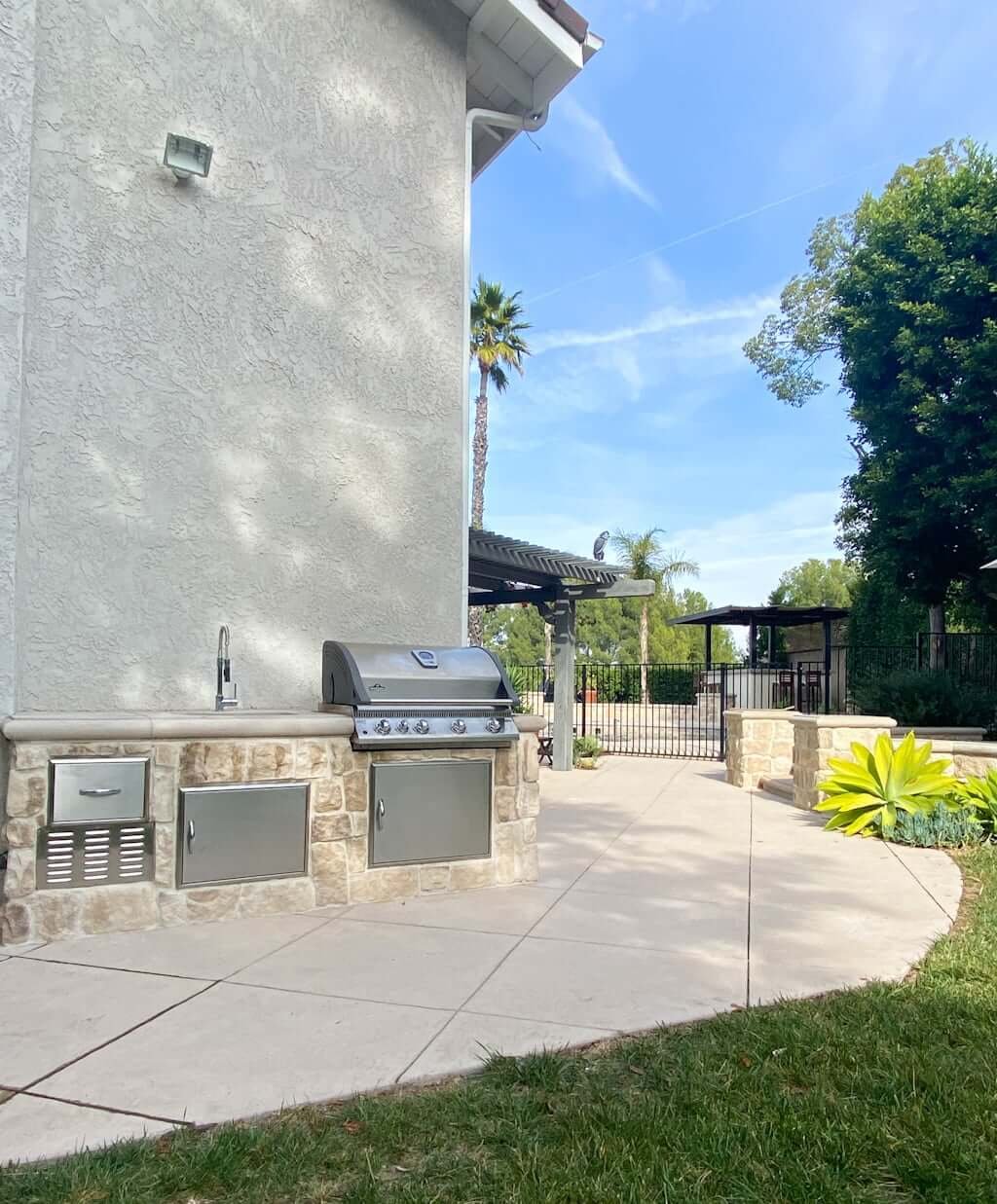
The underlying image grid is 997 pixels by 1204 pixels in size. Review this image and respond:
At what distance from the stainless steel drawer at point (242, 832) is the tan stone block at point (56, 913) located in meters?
0.50

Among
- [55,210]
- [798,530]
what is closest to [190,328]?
[55,210]

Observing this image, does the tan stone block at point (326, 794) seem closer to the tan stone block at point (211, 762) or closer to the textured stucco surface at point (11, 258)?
the tan stone block at point (211, 762)

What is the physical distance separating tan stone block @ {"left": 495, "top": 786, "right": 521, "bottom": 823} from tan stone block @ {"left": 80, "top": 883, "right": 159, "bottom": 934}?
2.05 meters

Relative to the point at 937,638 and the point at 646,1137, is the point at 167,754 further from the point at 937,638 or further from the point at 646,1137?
the point at 937,638

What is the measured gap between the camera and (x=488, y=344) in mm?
26922

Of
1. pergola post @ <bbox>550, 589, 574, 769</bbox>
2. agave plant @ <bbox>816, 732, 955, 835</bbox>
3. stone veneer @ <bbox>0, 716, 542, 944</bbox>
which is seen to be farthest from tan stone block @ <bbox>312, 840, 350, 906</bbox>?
pergola post @ <bbox>550, 589, 574, 769</bbox>

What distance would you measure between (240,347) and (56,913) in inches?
141

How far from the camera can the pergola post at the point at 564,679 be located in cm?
1263

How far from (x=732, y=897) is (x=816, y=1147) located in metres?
3.01

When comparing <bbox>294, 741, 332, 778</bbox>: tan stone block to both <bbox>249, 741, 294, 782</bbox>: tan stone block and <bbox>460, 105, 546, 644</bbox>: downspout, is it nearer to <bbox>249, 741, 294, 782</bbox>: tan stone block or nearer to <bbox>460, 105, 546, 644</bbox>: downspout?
<bbox>249, 741, 294, 782</bbox>: tan stone block

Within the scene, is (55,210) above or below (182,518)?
above

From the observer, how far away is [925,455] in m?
16.3

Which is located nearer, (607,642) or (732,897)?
(732,897)

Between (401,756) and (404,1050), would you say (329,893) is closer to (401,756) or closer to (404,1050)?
(401,756)
